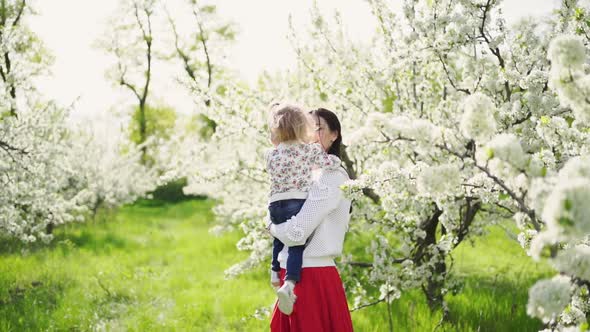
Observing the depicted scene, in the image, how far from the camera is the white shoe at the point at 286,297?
280 cm

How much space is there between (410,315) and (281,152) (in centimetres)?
264

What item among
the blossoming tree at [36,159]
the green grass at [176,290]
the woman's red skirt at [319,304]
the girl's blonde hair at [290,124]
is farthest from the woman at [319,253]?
the blossoming tree at [36,159]

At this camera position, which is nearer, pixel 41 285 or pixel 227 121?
pixel 227 121

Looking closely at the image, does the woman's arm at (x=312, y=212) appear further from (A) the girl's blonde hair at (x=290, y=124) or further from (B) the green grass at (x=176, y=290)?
(B) the green grass at (x=176, y=290)

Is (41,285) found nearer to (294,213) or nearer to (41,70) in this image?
(294,213)

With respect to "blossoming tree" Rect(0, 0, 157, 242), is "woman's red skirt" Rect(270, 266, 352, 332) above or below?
below

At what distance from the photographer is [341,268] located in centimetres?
527

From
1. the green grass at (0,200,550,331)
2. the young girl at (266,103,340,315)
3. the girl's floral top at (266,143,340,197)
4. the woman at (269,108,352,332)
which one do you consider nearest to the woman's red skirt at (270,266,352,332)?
the woman at (269,108,352,332)

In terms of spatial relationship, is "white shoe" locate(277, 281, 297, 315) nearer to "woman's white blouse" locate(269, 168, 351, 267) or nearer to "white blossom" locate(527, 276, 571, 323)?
"woman's white blouse" locate(269, 168, 351, 267)

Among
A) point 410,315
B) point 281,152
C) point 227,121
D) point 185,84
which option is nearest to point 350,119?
point 227,121

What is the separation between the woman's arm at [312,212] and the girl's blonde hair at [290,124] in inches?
10.6

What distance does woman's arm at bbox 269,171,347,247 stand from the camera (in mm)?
2881

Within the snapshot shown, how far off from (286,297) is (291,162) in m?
0.76

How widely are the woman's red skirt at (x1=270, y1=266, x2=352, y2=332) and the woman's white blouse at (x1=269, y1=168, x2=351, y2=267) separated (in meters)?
0.07
